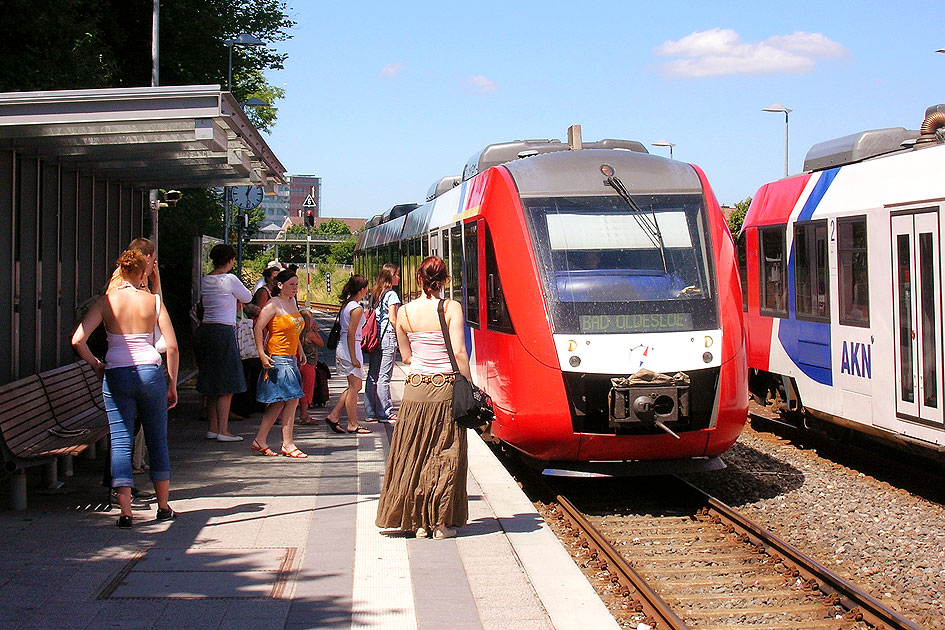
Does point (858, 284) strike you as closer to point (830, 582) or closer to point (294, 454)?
point (830, 582)

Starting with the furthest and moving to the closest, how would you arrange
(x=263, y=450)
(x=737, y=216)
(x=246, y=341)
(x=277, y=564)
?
1. (x=737, y=216)
2. (x=246, y=341)
3. (x=263, y=450)
4. (x=277, y=564)

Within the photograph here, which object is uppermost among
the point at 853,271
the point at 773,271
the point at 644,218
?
the point at 644,218

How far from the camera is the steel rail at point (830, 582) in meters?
6.12

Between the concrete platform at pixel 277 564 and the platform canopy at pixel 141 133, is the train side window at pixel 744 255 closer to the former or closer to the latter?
the platform canopy at pixel 141 133

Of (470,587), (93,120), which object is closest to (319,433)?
(93,120)

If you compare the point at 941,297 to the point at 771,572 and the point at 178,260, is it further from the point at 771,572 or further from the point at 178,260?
the point at 178,260

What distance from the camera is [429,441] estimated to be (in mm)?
7297

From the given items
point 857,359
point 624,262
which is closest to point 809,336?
point 857,359

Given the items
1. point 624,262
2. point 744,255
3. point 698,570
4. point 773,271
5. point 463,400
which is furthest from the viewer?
point 744,255

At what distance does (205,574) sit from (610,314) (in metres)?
4.00

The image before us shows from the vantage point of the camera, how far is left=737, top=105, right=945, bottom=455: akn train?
952 centimetres

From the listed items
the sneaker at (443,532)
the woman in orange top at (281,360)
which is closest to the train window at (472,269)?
the woman in orange top at (281,360)

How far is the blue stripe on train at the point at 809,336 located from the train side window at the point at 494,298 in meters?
3.75

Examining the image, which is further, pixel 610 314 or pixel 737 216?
pixel 737 216
